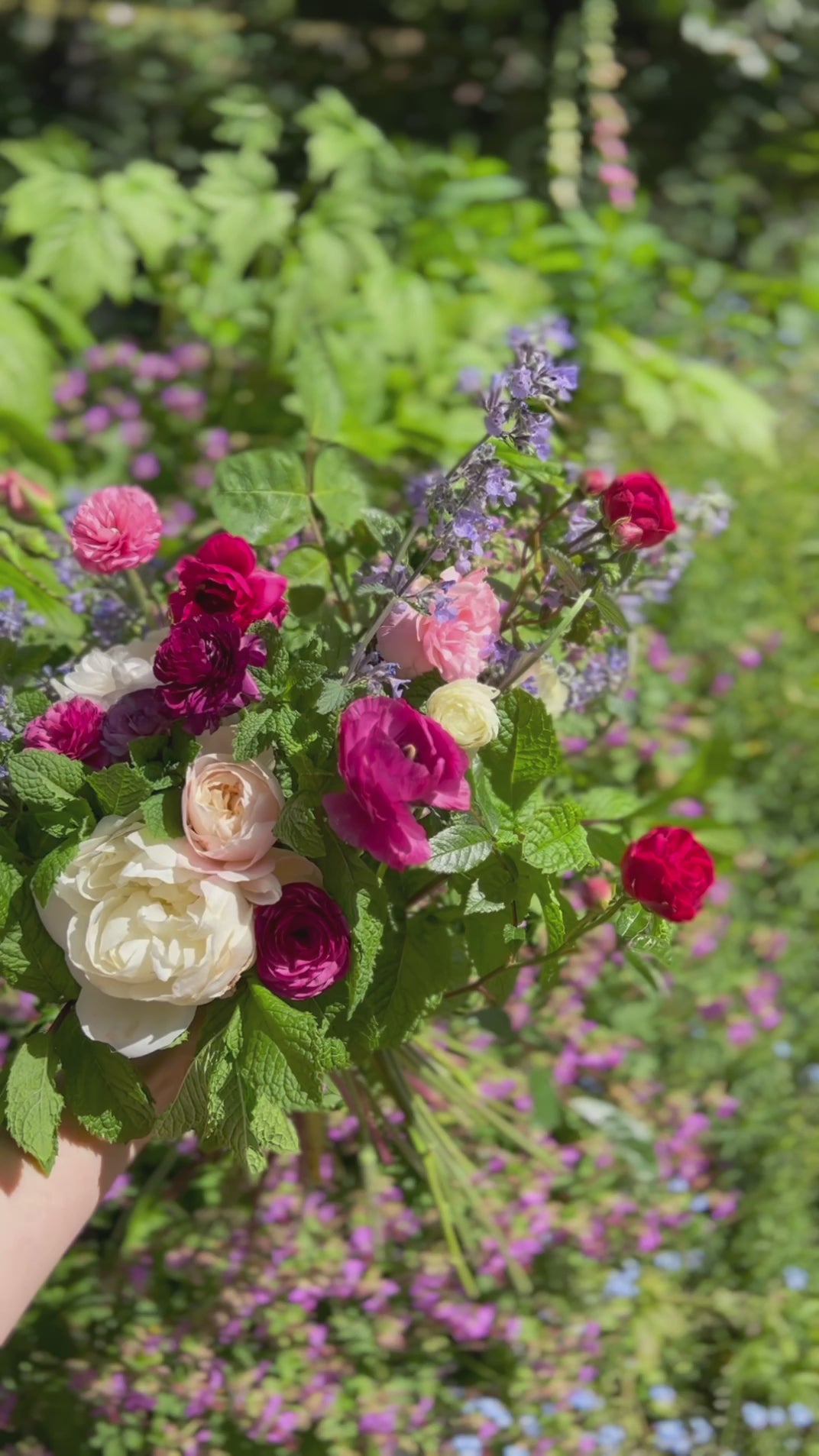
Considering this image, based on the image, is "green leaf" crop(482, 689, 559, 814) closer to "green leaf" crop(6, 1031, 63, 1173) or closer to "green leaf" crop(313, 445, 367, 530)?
"green leaf" crop(313, 445, 367, 530)

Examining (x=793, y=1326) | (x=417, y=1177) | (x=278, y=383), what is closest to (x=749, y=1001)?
(x=793, y=1326)

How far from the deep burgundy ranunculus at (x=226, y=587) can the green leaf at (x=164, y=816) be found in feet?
0.43

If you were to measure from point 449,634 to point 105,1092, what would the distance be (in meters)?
0.44

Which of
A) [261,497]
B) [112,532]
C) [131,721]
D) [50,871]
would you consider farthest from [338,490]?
[50,871]

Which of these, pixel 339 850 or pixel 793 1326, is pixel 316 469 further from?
pixel 793 1326

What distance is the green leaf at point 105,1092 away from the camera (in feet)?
2.98

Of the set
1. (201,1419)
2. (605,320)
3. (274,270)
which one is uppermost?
(274,270)

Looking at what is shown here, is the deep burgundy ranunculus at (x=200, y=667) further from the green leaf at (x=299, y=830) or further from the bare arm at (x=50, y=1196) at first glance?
the bare arm at (x=50, y=1196)

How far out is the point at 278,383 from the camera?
254 centimetres

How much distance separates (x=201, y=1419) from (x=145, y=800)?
93 centimetres

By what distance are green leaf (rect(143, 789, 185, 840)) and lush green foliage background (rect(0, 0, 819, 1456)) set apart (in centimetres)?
39

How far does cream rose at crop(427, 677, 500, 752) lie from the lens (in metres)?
0.82

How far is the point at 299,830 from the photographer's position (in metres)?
0.84

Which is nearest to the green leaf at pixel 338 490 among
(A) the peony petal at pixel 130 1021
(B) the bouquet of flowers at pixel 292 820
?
(B) the bouquet of flowers at pixel 292 820
